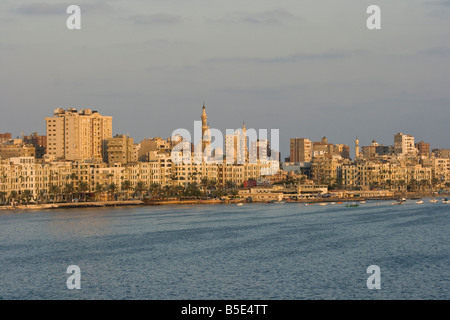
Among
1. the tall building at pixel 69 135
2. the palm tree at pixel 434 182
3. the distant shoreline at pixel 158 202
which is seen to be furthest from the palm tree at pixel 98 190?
the palm tree at pixel 434 182

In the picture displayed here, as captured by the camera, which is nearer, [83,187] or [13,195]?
[13,195]

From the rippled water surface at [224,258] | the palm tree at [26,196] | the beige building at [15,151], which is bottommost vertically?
the rippled water surface at [224,258]

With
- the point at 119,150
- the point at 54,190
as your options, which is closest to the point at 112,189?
the point at 54,190

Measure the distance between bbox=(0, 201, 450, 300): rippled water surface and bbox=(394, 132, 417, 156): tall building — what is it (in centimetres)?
11587

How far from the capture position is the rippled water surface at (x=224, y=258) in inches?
1367

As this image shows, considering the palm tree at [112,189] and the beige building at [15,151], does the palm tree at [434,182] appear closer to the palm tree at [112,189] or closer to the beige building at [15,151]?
the palm tree at [112,189]

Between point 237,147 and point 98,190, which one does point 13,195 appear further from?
point 237,147

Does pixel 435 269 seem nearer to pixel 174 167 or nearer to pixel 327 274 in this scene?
pixel 327 274

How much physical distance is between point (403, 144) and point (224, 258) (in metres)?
150

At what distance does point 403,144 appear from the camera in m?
188

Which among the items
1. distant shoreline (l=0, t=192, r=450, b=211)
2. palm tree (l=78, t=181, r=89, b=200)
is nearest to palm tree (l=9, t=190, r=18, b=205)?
distant shoreline (l=0, t=192, r=450, b=211)

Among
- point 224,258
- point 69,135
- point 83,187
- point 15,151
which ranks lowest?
point 224,258

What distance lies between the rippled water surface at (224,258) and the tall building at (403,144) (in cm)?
11587

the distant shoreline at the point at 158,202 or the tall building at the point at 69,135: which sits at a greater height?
the tall building at the point at 69,135
